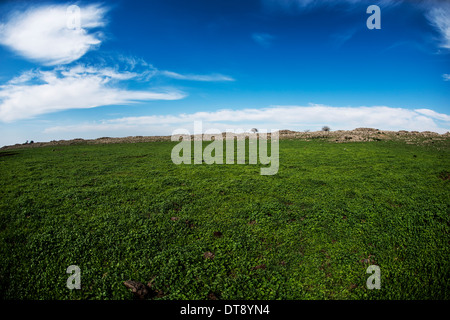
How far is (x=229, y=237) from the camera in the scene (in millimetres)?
9047

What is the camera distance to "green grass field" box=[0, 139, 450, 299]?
6715mm

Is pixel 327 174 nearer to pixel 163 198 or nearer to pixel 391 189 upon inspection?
pixel 391 189

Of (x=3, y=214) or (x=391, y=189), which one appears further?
(x=391, y=189)

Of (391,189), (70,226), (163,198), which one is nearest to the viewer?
(70,226)

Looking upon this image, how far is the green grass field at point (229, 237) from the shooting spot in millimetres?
6715

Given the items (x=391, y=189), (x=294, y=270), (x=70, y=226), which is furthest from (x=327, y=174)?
(x=70, y=226)

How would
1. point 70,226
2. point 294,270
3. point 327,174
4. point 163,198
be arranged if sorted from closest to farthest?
1. point 294,270
2. point 70,226
3. point 163,198
4. point 327,174
